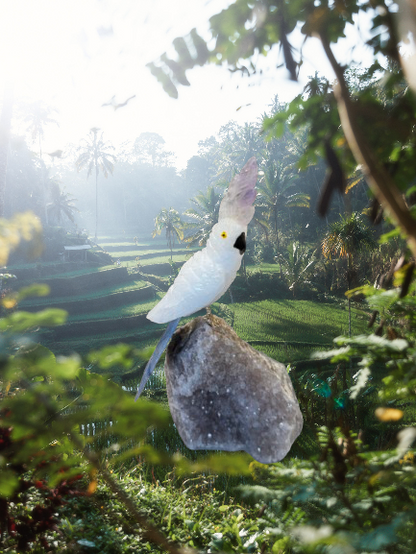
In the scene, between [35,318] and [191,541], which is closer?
[35,318]

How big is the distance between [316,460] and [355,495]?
0.42 feet

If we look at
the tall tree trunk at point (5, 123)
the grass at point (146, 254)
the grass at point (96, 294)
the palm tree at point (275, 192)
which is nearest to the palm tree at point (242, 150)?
the grass at point (146, 254)

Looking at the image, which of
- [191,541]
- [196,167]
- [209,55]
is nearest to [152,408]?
[209,55]

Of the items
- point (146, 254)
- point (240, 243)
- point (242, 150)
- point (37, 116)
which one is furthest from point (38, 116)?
point (240, 243)

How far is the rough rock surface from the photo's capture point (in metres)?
1.51

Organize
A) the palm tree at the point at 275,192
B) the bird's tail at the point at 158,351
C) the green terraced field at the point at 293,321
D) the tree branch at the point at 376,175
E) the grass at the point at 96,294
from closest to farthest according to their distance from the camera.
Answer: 1. the tree branch at the point at 376,175
2. the bird's tail at the point at 158,351
3. the green terraced field at the point at 293,321
4. the grass at the point at 96,294
5. the palm tree at the point at 275,192

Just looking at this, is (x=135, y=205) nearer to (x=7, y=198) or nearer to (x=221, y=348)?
(x=7, y=198)

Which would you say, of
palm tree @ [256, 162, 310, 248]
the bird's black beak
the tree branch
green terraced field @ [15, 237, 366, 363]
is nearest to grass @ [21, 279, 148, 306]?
green terraced field @ [15, 237, 366, 363]

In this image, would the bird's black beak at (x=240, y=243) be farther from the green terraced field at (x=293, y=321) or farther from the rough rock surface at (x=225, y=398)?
the green terraced field at (x=293, y=321)

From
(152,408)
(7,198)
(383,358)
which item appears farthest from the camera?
(7,198)

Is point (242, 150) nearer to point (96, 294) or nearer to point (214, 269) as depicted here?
point (96, 294)

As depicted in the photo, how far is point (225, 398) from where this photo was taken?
158 centimetres

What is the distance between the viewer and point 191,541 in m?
2.30

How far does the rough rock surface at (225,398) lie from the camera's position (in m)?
1.51
